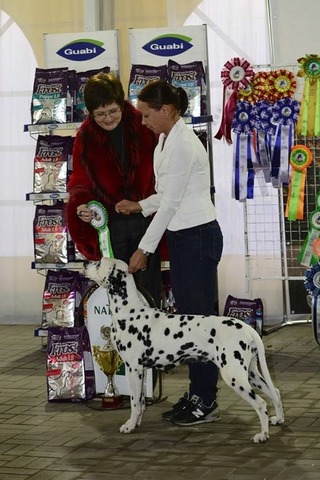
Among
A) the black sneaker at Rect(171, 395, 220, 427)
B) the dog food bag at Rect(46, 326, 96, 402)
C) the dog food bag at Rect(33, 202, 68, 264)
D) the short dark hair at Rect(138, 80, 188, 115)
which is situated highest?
the short dark hair at Rect(138, 80, 188, 115)

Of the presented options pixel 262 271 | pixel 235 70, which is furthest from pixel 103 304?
pixel 262 271

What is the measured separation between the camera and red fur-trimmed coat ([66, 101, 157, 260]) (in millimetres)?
5059

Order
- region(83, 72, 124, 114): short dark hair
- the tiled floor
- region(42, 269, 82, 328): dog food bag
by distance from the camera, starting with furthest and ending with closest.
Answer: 1. region(42, 269, 82, 328): dog food bag
2. region(83, 72, 124, 114): short dark hair
3. the tiled floor

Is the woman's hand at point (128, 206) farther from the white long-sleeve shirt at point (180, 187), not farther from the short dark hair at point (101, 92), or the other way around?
the short dark hair at point (101, 92)

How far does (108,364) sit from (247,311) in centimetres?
168

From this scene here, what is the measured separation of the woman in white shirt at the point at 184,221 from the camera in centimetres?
450

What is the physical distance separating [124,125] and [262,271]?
2.78 meters

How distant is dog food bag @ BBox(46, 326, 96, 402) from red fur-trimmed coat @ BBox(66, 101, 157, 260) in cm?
72

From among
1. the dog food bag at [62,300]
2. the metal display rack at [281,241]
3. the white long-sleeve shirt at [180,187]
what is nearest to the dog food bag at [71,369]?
the white long-sleeve shirt at [180,187]

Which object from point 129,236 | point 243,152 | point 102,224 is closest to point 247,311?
point 243,152

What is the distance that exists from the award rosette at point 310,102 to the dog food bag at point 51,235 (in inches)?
64.4

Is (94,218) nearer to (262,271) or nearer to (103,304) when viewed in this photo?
(103,304)

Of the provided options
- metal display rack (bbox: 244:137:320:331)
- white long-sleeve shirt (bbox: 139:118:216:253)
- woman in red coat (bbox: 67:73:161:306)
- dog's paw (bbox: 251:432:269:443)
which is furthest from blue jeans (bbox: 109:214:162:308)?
metal display rack (bbox: 244:137:320:331)

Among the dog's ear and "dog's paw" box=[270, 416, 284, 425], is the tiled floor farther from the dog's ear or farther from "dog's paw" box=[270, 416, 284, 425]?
the dog's ear
